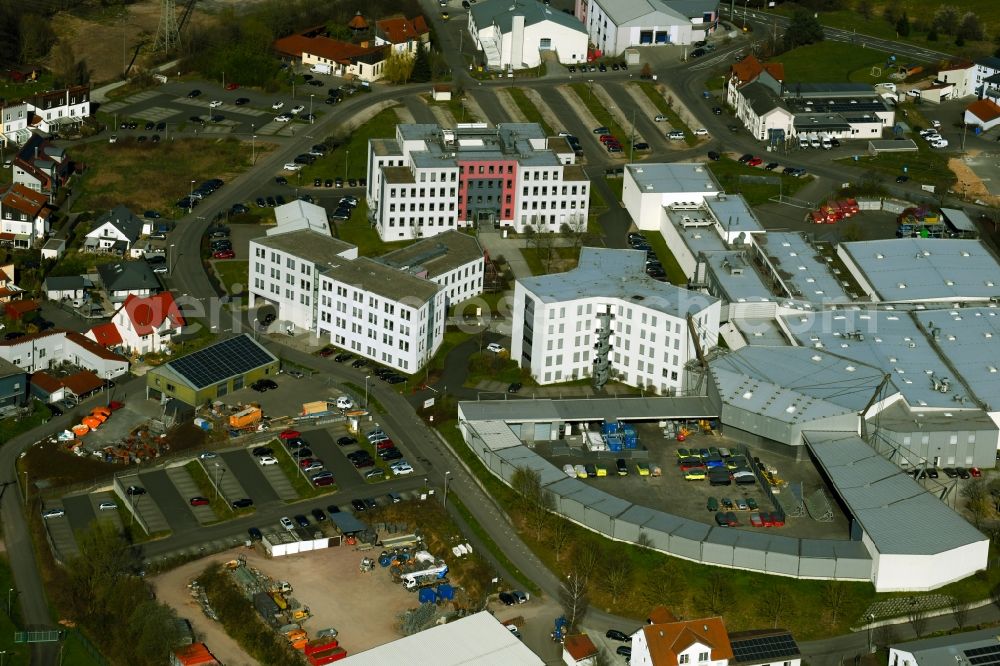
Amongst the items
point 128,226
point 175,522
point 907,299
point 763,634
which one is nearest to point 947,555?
point 763,634

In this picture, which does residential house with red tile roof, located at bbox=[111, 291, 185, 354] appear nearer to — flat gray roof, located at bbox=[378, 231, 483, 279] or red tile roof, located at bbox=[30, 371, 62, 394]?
red tile roof, located at bbox=[30, 371, 62, 394]

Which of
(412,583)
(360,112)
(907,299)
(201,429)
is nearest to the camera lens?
(412,583)

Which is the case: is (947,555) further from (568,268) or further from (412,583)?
(568,268)

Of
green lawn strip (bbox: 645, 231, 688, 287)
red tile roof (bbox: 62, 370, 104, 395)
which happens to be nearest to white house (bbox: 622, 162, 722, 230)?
green lawn strip (bbox: 645, 231, 688, 287)

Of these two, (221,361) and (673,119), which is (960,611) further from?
(673,119)

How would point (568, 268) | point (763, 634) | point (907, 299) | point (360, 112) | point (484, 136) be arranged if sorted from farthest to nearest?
point (360, 112) < point (484, 136) < point (568, 268) < point (907, 299) < point (763, 634)
